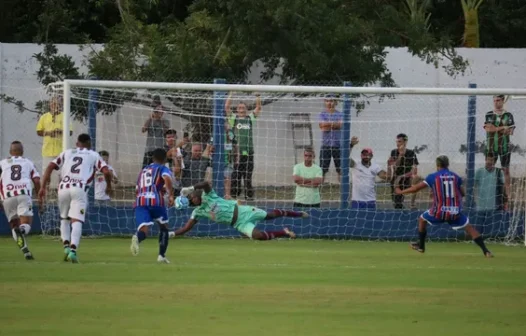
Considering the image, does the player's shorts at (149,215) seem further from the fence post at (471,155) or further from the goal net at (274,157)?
the fence post at (471,155)

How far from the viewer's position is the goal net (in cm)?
2544

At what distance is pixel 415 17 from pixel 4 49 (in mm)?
10358

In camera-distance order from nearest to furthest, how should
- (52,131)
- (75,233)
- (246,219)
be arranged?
1. (75,233)
2. (246,219)
3. (52,131)

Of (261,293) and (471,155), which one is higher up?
(471,155)

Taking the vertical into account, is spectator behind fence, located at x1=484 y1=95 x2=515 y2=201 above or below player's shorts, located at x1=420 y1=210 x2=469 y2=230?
above

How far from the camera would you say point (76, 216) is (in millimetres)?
18938

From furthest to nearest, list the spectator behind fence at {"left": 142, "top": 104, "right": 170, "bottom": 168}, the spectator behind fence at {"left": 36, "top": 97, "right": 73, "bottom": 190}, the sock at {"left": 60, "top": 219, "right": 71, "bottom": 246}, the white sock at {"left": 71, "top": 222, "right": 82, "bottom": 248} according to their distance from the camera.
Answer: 1. the spectator behind fence at {"left": 142, "top": 104, "right": 170, "bottom": 168}
2. the spectator behind fence at {"left": 36, "top": 97, "right": 73, "bottom": 190}
3. the sock at {"left": 60, "top": 219, "right": 71, "bottom": 246}
4. the white sock at {"left": 71, "top": 222, "right": 82, "bottom": 248}

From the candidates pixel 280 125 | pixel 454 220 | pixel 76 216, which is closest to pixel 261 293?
pixel 76 216

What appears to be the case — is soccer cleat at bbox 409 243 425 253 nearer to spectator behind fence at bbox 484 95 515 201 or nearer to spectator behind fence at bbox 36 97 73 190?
spectator behind fence at bbox 484 95 515 201

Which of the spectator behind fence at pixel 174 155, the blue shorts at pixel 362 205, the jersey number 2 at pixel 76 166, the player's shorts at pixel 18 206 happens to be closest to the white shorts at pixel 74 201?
the jersey number 2 at pixel 76 166

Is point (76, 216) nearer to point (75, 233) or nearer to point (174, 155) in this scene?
point (75, 233)

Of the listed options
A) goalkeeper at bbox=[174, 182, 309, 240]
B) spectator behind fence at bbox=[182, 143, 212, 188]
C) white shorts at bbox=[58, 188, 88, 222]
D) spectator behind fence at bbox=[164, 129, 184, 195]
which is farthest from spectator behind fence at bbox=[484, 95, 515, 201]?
white shorts at bbox=[58, 188, 88, 222]

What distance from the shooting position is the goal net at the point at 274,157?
2544 cm

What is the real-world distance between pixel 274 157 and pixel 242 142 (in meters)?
0.89
